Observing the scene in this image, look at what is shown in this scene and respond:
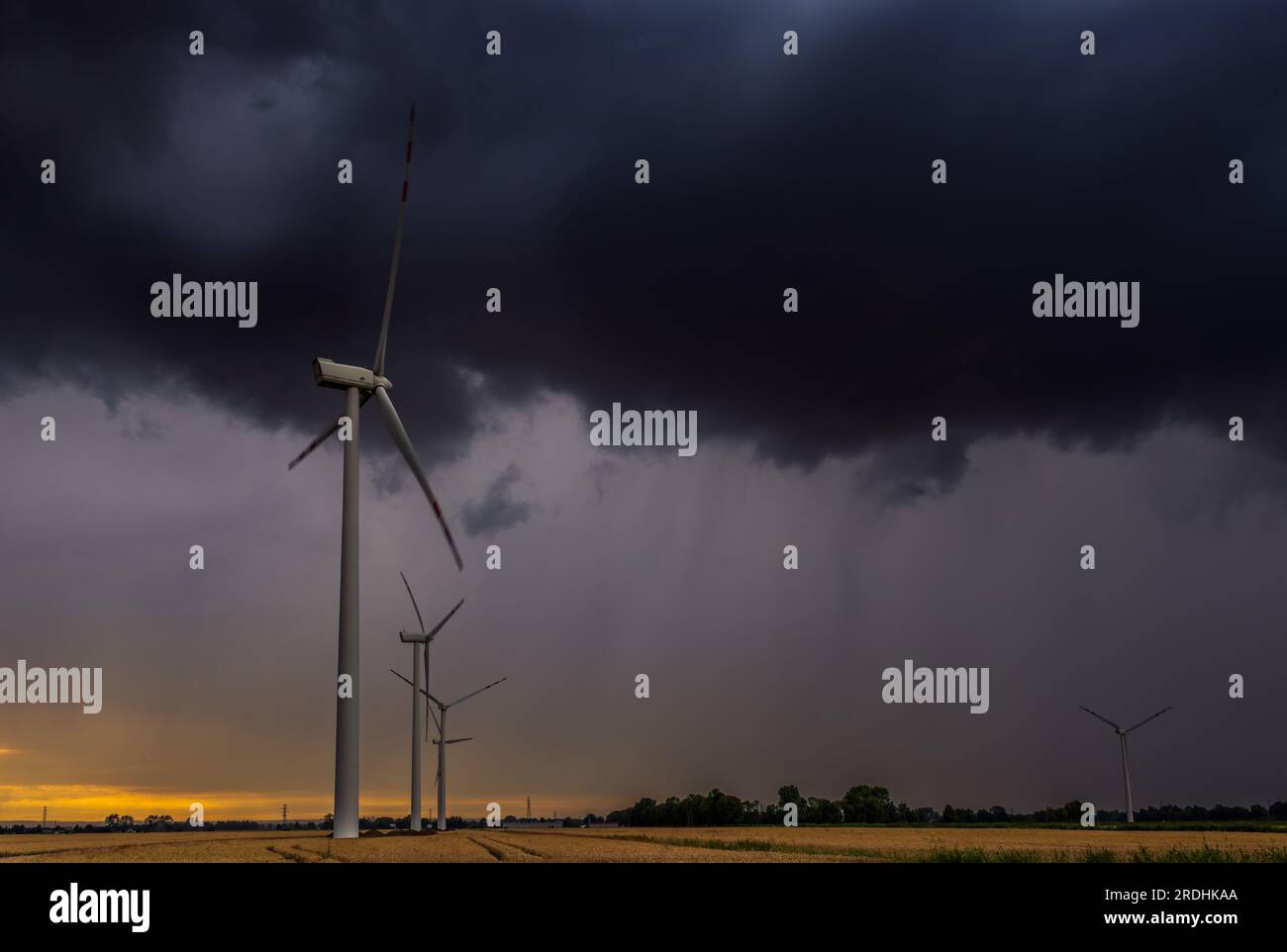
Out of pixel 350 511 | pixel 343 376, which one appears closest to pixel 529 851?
pixel 350 511

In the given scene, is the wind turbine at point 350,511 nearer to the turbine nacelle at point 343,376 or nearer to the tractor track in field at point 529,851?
the turbine nacelle at point 343,376

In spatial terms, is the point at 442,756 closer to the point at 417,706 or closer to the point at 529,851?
the point at 417,706

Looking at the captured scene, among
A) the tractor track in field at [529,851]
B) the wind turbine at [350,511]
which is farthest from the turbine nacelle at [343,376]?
the tractor track in field at [529,851]

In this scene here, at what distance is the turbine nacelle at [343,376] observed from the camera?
62.0 m

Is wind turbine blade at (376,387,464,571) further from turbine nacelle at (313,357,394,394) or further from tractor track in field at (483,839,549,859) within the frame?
tractor track in field at (483,839,549,859)

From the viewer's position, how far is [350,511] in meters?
56.4

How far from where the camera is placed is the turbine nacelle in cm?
6200

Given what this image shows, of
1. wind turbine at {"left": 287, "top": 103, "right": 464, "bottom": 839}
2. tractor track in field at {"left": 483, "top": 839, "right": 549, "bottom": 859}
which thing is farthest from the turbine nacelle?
tractor track in field at {"left": 483, "top": 839, "right": 549, "bottom": 859}
